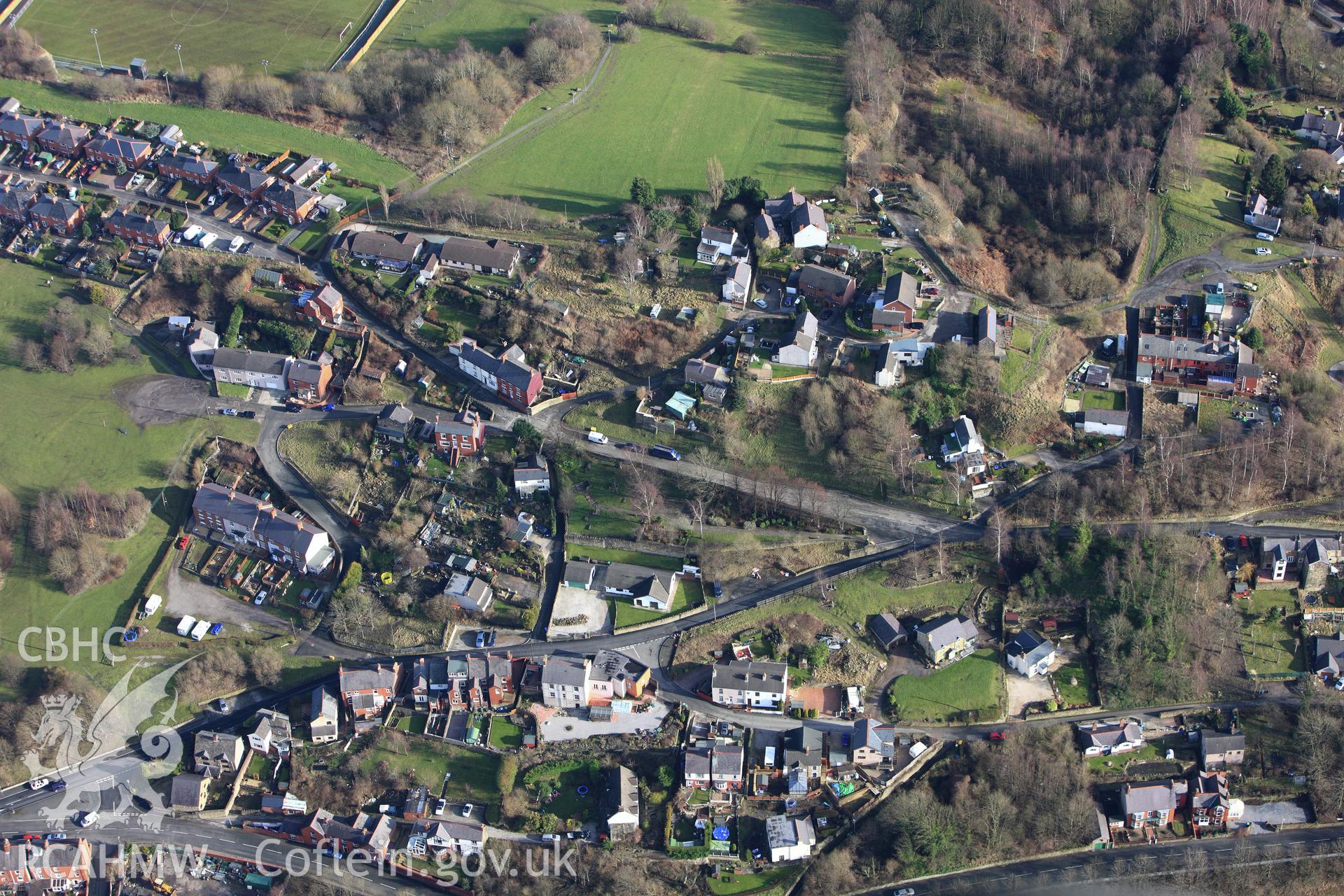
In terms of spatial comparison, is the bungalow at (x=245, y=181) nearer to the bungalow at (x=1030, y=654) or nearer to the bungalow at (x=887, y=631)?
the bungalow at (x=887, y=631)

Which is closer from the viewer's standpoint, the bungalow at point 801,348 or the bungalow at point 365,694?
the bungalow at point 365,694

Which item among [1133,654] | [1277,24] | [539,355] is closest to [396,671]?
[539,355]

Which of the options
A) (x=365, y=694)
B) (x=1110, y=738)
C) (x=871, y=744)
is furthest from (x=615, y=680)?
(x=1110, y=738)

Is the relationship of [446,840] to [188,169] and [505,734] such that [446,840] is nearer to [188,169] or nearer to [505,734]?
[505,734]

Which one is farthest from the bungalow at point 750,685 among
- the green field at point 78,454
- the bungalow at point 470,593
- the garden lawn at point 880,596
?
the green field at point 78,454

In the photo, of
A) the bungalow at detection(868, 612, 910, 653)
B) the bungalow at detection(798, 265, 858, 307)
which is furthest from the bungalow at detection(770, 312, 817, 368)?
the bungalow at detection(868, 612, 910, 653)

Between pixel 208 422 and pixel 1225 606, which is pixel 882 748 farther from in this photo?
pixel 208 422

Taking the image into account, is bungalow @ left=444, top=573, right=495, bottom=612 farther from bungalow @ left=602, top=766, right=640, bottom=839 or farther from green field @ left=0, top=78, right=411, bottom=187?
green field @ left=0, top=78, right=411, bottom=187
